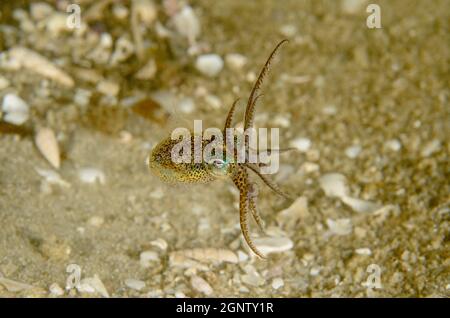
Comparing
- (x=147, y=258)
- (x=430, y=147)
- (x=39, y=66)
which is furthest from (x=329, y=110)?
(x=39, y=66)

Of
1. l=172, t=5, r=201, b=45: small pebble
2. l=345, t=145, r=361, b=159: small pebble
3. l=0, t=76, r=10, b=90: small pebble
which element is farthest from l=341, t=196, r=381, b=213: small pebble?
l=0, t=76, r=10, b=90: small pebble

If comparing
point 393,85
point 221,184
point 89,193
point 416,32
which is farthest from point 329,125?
point 89,193

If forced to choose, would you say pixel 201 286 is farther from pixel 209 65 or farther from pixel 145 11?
pixel 145 11

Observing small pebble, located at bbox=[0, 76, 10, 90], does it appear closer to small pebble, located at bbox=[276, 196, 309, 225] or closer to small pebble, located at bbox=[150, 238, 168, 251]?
small pebble, located at bbox=[150, 238, 168, 251]

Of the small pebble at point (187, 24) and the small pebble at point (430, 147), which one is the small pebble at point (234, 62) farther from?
the small pebble at point (430, 147)

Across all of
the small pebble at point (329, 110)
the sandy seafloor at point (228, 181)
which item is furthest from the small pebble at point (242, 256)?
the small pebble at point (329, 110)
